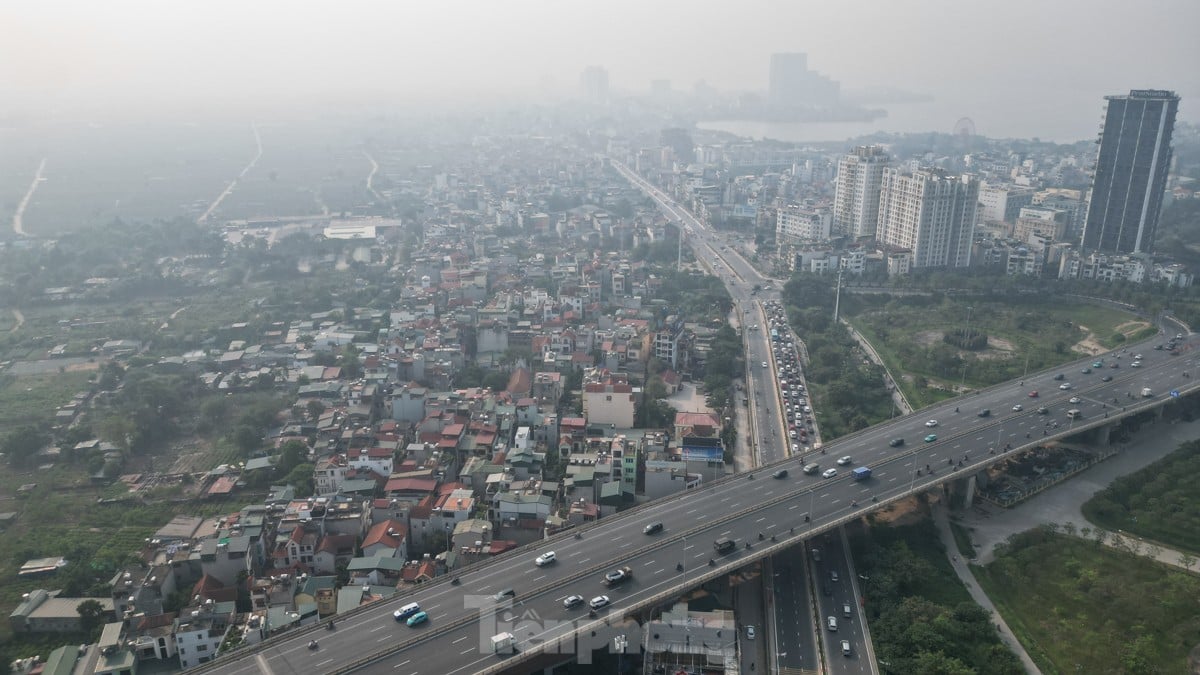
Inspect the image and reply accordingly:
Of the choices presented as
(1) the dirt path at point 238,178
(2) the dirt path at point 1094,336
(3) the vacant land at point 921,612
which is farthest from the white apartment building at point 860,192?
(1) the dirt path at point 238,178

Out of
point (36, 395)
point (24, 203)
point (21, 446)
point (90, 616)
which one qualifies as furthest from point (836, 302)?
point (24, 203)

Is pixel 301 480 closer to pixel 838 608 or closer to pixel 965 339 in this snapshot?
pixel 838 608

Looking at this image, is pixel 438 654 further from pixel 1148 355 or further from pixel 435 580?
pixel 1148 355

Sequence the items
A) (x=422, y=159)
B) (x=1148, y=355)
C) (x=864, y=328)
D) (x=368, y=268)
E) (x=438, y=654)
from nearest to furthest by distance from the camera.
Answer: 1. (x=438, y=654)
2. (x=1148, y=355)
3. (x=864, y=328)
4. (x=368, y=268)
5. (x=422, y=159)

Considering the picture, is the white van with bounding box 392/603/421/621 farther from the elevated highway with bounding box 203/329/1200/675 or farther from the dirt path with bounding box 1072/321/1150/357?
the dirt path with bounding box 1072/321/1150/357

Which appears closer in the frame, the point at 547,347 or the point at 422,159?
the point at 547,347

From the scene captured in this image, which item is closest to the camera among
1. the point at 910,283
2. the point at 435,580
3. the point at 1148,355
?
the point at 435,580

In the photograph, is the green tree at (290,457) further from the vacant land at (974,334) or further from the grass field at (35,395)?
the vacant land at (974,334)

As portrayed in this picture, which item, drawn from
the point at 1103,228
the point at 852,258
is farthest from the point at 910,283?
the point at 1103,228
